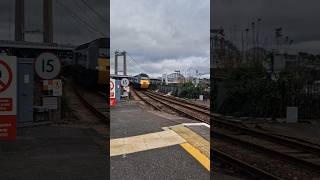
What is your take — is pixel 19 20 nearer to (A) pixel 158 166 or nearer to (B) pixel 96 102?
(A) pixel 158 166

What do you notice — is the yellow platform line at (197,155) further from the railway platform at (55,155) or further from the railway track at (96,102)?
the railway track at (96,102)

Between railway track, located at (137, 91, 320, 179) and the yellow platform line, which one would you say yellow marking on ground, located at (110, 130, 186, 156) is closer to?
the yellow platform line

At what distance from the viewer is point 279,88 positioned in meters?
15.8

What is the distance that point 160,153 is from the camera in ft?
28.9

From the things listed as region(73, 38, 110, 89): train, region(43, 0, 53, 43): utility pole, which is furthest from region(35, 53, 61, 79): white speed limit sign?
region(43, 0, 53, 43): utility pole

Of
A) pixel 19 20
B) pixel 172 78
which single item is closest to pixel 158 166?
pixel 19 20

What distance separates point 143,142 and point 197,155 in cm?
213

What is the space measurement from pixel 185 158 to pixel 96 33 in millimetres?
4026

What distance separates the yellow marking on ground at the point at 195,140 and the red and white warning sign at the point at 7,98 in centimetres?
419

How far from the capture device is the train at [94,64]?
4719 mm

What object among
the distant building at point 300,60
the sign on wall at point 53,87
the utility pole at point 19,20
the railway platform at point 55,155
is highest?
the utility pole at point 19,20

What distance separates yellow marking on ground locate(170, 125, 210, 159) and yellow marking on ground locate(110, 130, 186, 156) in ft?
0.63

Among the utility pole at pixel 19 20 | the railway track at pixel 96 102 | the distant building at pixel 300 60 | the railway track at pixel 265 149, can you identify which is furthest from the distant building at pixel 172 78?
the railway track at pixel 96 102

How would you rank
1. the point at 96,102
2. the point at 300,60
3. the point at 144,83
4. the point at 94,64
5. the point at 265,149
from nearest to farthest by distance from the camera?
the point at 94,64 → the point at 96,102 → the point at 265,149 → the point at 300,60 → the point at 144,83
